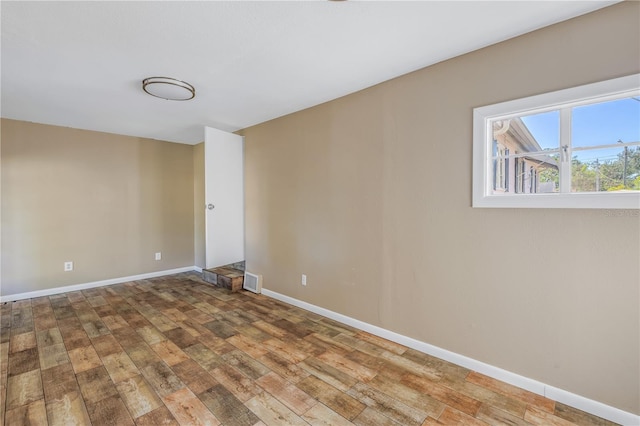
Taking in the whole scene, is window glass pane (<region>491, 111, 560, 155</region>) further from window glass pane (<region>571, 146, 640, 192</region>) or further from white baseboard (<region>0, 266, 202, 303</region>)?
white baseboard (<region>0, 266, 202, 303</region>)

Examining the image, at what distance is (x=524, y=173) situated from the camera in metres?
1.85

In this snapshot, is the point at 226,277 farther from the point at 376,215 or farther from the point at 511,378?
the point at 511,378

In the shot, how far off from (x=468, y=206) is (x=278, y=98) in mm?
2039

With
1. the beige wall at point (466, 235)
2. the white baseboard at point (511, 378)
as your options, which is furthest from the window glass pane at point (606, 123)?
the white baseboard at point (511, 378)

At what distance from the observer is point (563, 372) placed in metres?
1.70

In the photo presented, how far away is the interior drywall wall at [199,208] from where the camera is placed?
16.1 feet

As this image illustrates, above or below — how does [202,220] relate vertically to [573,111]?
below

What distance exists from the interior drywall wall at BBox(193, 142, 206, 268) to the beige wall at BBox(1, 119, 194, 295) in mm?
78

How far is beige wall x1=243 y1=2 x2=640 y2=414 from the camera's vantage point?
1562 millimetres

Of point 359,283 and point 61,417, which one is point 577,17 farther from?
point 61,417

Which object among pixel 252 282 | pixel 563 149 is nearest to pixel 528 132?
pixel 563 149

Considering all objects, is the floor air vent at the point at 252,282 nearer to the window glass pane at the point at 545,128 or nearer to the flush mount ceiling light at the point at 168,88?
the flush mount ceiling light at the point at 168,88

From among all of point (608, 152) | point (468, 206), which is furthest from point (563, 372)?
point (608, 152)

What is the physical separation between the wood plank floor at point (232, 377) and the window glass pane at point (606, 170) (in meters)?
1.30
